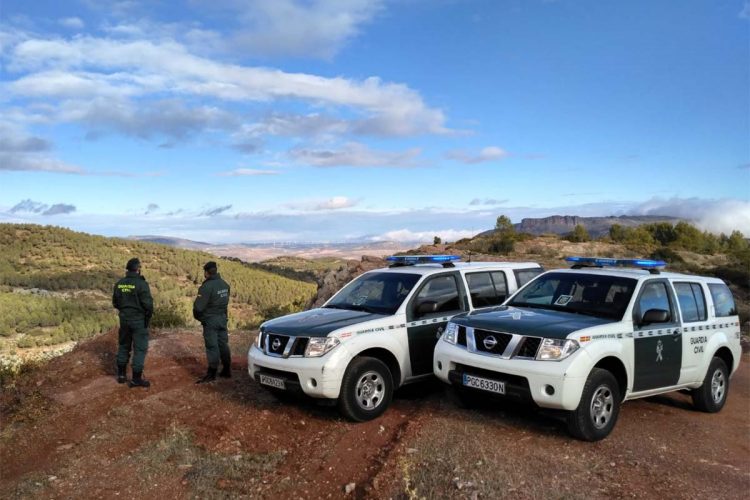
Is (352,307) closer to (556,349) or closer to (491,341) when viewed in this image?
(491,341)

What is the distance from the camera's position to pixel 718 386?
769 cm

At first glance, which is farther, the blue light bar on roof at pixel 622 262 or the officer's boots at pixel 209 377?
the officer's boots at pixel 209 377

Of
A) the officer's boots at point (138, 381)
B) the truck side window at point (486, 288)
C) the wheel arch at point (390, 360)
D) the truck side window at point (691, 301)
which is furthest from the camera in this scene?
the officer's boots at point (138, 381)

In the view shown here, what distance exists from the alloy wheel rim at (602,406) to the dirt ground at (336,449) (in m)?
0.22

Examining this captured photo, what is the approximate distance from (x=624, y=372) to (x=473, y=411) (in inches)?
66.7

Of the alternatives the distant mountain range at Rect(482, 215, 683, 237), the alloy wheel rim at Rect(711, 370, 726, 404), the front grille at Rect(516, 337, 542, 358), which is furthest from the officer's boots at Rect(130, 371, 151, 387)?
the distant mountain range at Rect(482, 215, 683, 237)

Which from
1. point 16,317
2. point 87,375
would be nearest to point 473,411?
point 87,375

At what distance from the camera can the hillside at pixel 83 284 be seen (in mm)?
31688

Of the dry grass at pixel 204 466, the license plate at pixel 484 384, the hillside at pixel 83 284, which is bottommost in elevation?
the hillside at pixel 83 284

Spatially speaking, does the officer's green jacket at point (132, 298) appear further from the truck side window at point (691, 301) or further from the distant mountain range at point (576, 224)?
the distant mountain range at point (576, 224)

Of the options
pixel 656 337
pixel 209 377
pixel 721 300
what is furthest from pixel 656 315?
pixel 209 377

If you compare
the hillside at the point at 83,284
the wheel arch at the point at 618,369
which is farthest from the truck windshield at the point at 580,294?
the hillside at the point at 83,284

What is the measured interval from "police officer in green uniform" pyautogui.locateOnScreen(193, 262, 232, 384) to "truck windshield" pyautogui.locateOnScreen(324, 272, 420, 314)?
5.62ft

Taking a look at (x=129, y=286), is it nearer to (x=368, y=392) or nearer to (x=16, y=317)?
(x=368, y=392)
